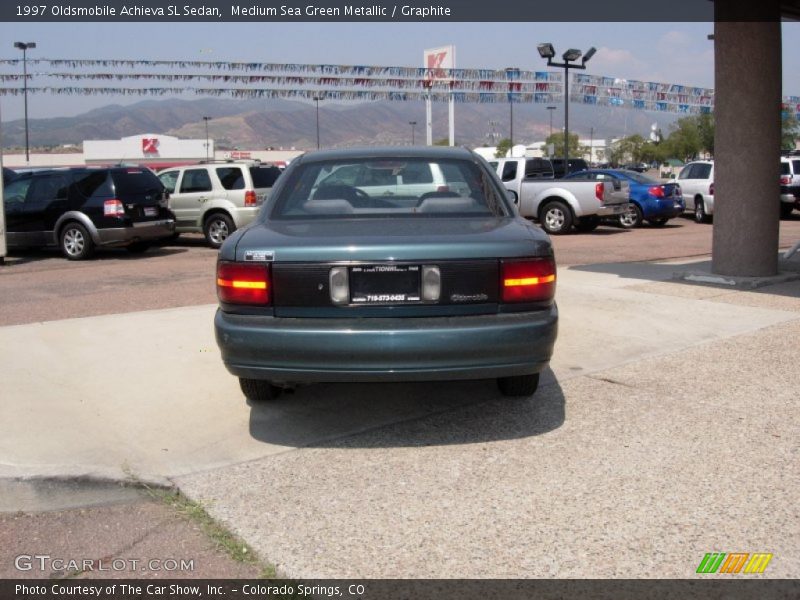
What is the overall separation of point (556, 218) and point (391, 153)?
1417 centimetres

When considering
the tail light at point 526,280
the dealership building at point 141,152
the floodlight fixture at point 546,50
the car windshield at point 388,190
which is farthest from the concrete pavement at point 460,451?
the dealership building at point 141,152

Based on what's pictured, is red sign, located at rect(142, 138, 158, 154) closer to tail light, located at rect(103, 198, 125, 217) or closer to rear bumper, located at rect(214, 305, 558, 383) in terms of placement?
tail light, located at rect(103, 198, 125, 217)

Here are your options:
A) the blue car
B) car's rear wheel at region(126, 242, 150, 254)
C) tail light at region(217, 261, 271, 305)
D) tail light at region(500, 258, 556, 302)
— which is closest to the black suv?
car's rear wheel at region(126, 242, 150, 254)

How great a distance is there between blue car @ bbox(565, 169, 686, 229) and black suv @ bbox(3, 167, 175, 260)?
10.7m

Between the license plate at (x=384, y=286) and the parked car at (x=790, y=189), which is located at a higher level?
the parked car at (x=790, y=189)

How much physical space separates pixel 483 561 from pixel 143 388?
10.2 ft

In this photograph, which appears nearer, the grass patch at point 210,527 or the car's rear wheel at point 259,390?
the grass patch at point 210,527

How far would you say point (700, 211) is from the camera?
22.5 metres

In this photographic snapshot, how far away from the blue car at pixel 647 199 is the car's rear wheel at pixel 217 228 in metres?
8.96

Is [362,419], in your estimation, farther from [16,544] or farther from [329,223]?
[16,544]

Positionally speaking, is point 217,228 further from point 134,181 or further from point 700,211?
point 700,211

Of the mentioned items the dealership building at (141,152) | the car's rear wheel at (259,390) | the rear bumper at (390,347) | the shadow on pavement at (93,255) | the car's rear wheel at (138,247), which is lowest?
the car's rear wheel at (259,390)

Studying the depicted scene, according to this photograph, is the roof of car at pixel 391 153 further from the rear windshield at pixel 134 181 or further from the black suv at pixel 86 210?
the rear windshield at pixel 134 181

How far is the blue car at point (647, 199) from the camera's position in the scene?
20375mm
